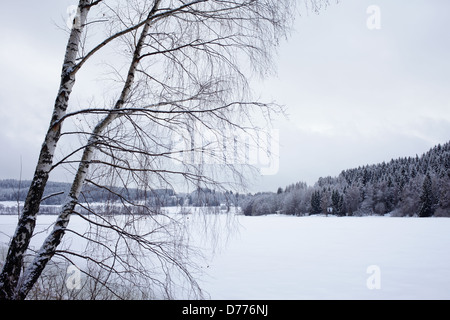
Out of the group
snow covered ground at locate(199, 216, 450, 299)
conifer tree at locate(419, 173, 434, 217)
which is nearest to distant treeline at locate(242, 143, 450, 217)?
conifer tree at locate(419, 173, 434, 217)

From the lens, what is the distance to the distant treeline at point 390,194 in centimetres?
5134

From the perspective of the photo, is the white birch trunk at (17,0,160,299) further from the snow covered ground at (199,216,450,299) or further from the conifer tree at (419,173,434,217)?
the conifer tree at (419,173,434,217)

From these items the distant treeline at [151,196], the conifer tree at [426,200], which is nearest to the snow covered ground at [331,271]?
the distant treeline at [151,196]

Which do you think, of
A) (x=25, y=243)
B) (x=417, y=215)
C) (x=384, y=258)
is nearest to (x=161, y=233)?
(x=25, y=243)

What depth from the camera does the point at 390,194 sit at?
2331 inches

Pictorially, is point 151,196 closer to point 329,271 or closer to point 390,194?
point 329,271

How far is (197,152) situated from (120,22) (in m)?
1.44

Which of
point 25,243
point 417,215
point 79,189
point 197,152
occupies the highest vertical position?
point 197,152

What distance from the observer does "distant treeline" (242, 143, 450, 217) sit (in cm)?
5134

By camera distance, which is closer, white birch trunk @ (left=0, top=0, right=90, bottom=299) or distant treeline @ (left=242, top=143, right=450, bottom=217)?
white birch trunk @ (left=0, top=0, right=90, bottom=299)

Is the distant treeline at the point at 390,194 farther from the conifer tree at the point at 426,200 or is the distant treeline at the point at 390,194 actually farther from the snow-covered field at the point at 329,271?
the snow-covered field at the point at 329,271

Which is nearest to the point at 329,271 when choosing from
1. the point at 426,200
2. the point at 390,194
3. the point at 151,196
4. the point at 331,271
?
the point at 331,271
